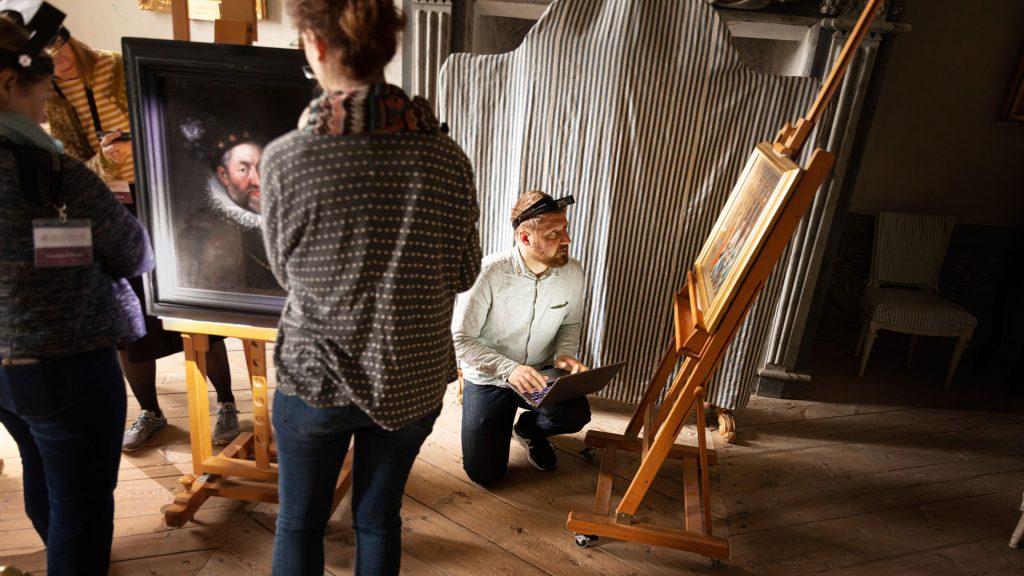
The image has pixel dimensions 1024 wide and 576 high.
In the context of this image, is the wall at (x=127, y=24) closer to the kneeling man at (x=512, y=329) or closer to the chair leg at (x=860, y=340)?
the kneeling man at (x=512, y=329)

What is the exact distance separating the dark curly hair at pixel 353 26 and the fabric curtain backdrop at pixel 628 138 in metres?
1.51

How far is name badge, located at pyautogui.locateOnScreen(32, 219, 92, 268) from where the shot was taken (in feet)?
3.98

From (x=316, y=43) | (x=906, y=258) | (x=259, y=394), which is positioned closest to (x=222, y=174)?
(x=259, y=394)

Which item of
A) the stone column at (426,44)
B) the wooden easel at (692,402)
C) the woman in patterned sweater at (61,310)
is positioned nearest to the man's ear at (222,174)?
the woman in patterned sweater at (61,310)

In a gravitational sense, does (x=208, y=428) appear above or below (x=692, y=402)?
below

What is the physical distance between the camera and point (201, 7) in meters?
3.41

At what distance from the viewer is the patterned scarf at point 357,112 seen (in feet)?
3.28

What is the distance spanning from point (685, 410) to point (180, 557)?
1.58 m

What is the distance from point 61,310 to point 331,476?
675mm

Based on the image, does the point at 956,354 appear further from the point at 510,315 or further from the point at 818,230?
the point at 510,315

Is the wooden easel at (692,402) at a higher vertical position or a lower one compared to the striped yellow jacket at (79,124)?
lower

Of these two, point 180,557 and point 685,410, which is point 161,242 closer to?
point 180,557

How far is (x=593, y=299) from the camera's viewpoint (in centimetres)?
274

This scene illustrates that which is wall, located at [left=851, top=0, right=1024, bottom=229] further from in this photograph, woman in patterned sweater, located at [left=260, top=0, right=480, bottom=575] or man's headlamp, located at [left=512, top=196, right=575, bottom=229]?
woman in patterned sweater, located at [left=260, top=0, right=480, bottom=575]
